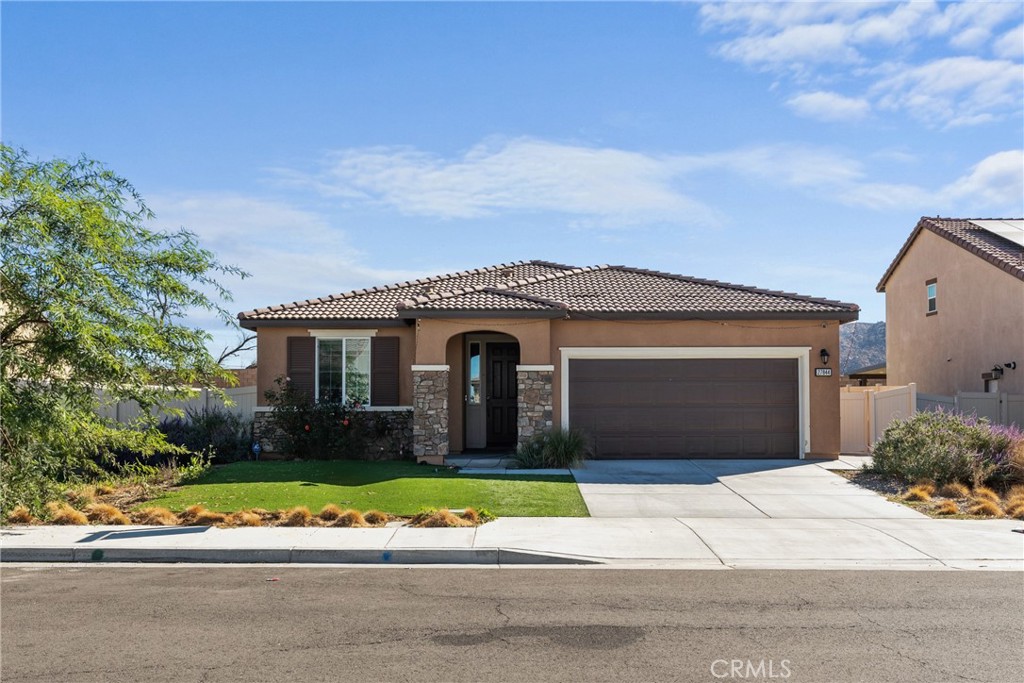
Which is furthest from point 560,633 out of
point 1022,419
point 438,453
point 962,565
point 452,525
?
point 1022,419

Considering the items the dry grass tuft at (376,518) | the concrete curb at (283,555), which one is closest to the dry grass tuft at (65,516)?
the concrete curb at (283,555)

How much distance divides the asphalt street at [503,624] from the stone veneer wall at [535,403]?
8527 millimetres

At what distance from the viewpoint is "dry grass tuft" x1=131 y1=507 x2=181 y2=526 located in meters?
12.1

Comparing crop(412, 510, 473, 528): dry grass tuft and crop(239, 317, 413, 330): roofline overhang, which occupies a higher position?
crop(239, 317, 413, 330): roofline overhang

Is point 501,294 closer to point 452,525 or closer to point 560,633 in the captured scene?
point 452,525

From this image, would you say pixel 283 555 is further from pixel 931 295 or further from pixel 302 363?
pixel 931 295

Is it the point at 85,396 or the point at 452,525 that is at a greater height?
the point at 85,396

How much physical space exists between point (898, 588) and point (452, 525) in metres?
5.40

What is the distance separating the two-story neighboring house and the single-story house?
6587 mm

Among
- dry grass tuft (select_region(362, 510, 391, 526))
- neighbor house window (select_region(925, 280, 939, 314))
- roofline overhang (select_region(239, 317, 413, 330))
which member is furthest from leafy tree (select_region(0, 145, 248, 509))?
neighbor house window (select_region(925, 280, 939, 314))

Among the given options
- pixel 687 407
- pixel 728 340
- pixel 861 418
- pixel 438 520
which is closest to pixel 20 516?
pixel 438 520

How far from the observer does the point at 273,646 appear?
6.82 meters

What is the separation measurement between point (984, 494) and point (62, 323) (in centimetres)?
1355

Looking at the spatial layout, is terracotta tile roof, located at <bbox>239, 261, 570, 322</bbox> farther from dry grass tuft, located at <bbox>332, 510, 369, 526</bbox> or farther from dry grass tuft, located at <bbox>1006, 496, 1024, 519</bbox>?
dry grass tuft, located at <bbox>1006, 496, 1024, 519</bbox>
